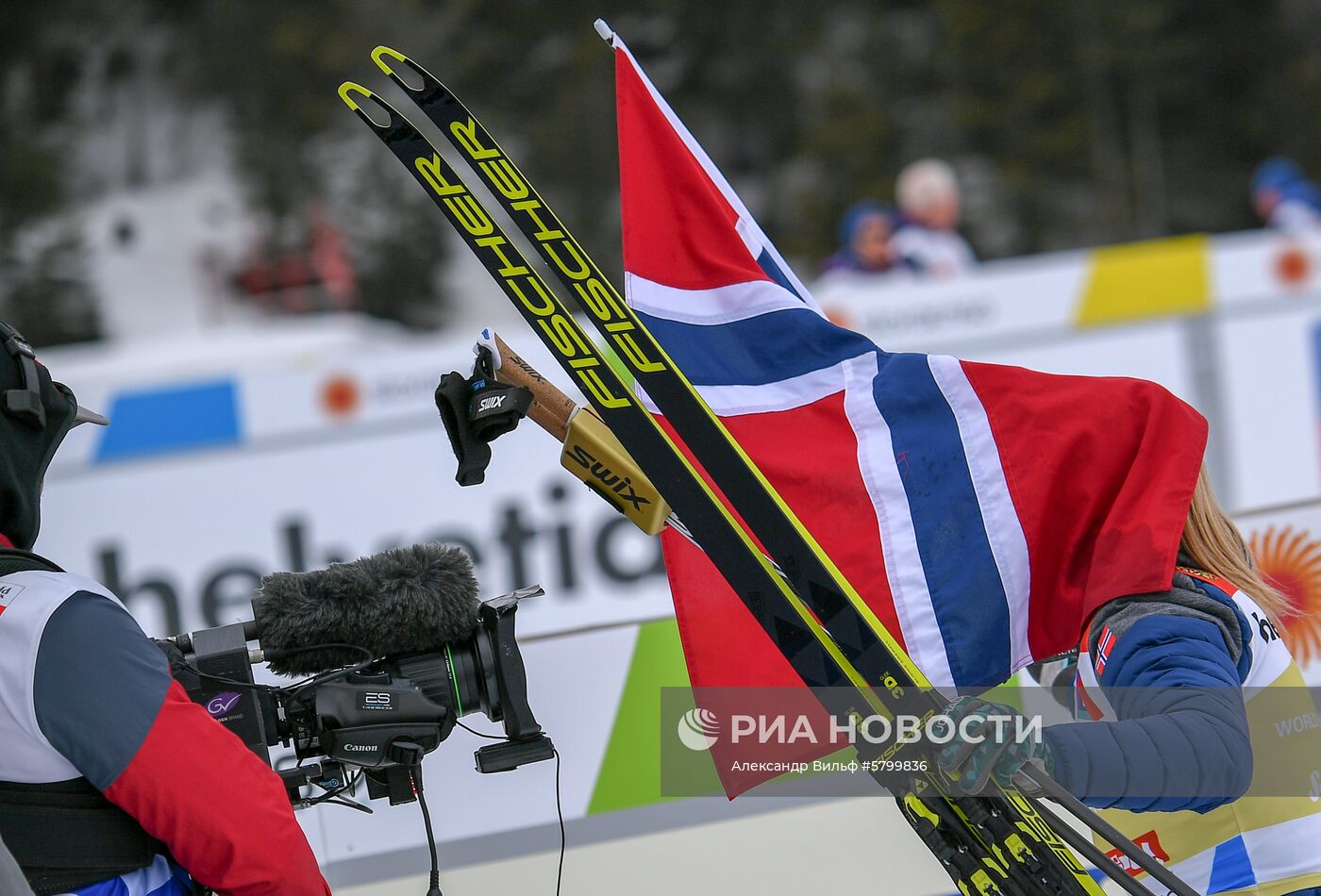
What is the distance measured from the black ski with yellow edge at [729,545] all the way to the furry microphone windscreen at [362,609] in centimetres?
37

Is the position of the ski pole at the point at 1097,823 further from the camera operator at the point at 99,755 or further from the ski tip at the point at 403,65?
the ski tip at the point at 403,65

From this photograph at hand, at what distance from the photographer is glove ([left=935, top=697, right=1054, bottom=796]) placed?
5.82 ft

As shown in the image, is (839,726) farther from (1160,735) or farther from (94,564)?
(94,564)

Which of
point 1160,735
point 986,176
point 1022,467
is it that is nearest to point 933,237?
point 1022,467

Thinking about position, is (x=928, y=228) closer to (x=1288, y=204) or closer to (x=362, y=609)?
(x=1288, y=204)

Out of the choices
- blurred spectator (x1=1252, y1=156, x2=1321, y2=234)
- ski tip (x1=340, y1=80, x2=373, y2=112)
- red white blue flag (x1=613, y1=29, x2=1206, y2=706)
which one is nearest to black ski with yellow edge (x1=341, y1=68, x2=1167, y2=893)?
ski tip (x1=340, y1=80, x2=373, y2=112)

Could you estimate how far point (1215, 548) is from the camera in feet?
7.06

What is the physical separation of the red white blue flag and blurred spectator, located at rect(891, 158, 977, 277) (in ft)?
20.8

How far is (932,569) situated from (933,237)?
6.87 metres

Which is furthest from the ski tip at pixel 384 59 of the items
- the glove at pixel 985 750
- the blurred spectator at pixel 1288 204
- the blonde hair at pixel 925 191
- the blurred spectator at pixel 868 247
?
the blurred spectator at pixel 1288 204

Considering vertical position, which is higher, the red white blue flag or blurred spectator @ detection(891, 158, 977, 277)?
blurred spectator @ detection(891, 158, 977, 277)

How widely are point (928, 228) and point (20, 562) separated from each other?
7.70 meters

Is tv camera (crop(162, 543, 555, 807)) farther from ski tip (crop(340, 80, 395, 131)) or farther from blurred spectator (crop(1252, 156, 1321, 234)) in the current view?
blurred spectator (crop(1252, 156, 1321, 234))

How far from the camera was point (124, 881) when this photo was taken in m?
1.89
